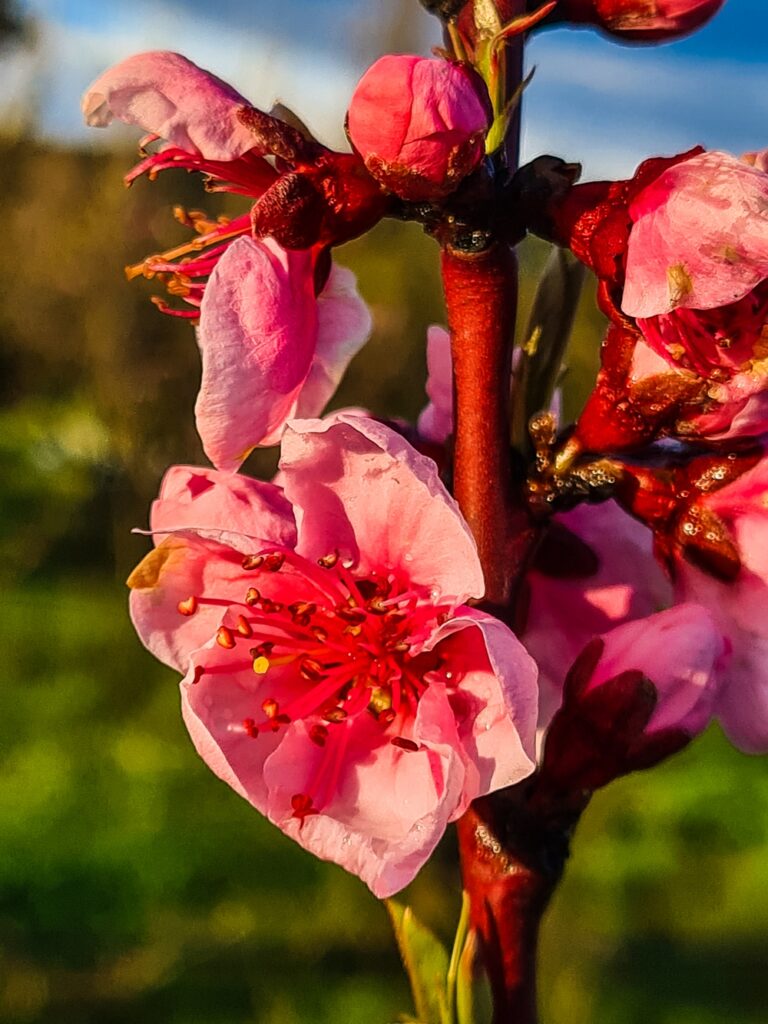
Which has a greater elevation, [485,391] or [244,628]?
[485,391]

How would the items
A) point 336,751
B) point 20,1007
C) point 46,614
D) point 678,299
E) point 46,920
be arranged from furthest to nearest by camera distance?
point 46,614, point 46,920, point 20,1007, point 336,751, point 678,299

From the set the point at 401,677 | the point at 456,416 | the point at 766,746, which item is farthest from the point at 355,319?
the point at 766,746

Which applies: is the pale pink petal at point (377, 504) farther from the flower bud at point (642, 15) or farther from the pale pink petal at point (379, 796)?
the flower bud at point (642, 15)

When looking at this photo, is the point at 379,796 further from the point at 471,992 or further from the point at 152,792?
the point at 152,792

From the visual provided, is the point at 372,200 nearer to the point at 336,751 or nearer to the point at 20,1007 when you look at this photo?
the point at 336,751

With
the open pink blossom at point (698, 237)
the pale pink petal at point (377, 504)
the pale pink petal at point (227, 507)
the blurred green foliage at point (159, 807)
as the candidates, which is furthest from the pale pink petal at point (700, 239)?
the blurred green foliage at point (159, 807)

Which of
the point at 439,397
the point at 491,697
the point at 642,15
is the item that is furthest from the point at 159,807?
the point at 642,15

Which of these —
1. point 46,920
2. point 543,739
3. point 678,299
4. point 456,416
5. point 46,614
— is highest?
point 678,299
